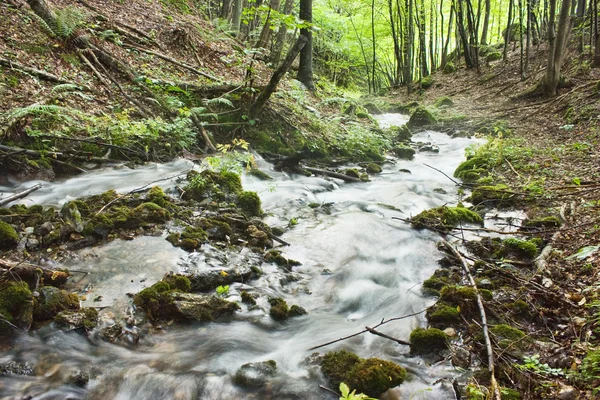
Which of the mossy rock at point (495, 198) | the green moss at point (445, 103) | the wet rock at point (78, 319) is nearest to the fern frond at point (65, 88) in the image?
the wet rock at point (78, 319)

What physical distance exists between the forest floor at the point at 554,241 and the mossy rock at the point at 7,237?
15.3 feet

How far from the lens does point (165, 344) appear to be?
3.46 meters

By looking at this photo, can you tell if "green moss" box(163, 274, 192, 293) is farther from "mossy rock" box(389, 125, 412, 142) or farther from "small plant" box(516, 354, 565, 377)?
"mossy rock" box(389, 125, 412, 142)

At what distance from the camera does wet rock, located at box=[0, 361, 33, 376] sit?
286 centimetres

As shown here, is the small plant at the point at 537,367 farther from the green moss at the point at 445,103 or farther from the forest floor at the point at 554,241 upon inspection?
the green moss at the point at 445,103

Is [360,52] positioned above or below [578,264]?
above


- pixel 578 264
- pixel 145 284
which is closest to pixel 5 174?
pixel 145 284

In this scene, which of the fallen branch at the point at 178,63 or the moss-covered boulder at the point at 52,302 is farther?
the fallen branch at the point at 178,63

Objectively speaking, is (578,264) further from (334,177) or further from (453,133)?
(453,133)

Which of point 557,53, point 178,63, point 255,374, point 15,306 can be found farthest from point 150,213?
point 557,53

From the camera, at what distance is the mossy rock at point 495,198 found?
6.55 metres

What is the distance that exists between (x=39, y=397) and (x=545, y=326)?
407 centimetres

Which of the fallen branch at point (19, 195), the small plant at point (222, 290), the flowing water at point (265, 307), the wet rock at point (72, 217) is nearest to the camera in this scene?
the flowing water at point (265, 307)

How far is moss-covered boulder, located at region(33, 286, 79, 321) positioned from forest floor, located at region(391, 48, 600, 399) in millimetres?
3426
